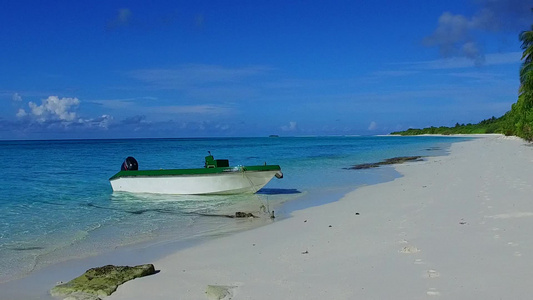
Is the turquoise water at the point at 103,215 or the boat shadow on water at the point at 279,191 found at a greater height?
the turquoise water at the point at 103,215

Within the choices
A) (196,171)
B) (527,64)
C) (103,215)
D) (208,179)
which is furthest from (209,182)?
(527,64)

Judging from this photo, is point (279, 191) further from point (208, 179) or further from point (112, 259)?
point (112, 259)

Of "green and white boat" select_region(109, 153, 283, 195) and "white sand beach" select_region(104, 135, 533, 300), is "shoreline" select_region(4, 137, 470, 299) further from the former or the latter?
"green and white boat" select_region(109, 153, 283, 195)

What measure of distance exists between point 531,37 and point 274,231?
153ft

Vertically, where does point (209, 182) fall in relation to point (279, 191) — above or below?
above

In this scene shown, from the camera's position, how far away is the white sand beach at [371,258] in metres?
5.48

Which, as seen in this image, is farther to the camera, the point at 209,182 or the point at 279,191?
the point at 279,191

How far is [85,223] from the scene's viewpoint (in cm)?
1250

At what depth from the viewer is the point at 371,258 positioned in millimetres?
6801

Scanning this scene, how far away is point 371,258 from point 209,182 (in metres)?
11.4

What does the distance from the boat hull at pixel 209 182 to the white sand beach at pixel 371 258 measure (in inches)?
225

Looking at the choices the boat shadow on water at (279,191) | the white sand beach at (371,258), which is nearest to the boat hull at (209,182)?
the boat shadow on water at (279,191)

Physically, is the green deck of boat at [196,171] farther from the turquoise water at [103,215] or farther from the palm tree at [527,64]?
the palm tree at [527,64]

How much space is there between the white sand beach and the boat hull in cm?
572
